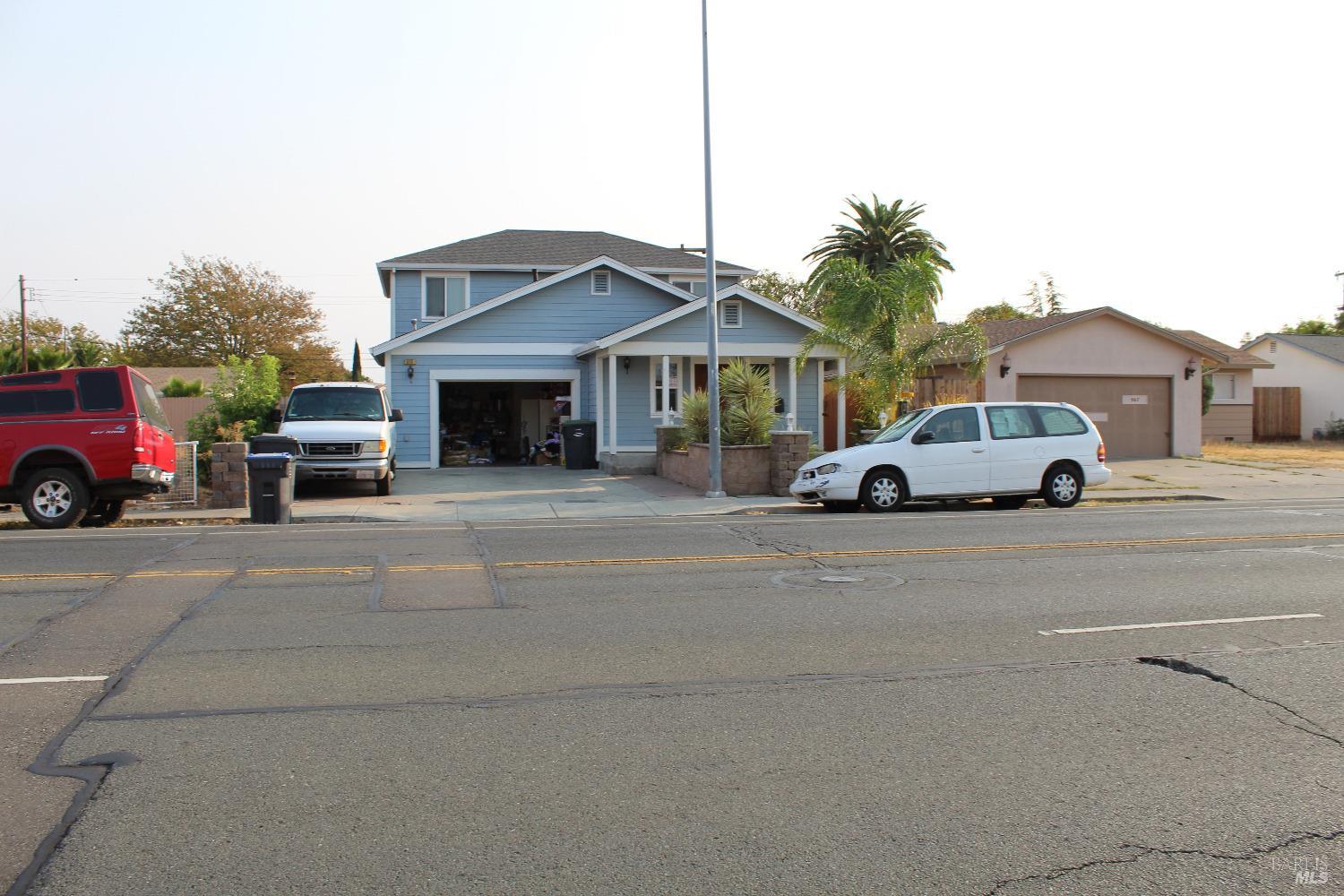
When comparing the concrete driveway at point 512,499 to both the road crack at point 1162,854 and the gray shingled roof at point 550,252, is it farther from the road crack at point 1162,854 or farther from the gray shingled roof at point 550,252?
the road crack at point 1162,854

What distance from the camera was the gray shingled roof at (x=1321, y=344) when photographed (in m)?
41.1

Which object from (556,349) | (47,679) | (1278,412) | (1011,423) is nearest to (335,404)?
(556,349)

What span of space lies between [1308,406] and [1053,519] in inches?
1270

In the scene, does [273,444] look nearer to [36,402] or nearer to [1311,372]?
[36,402]

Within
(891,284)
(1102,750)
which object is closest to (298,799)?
Answer: (1102,750)

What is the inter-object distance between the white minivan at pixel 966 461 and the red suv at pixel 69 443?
31.9 ft

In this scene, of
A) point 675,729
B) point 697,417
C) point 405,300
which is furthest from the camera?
point 405,300

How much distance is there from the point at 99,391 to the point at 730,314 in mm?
14820

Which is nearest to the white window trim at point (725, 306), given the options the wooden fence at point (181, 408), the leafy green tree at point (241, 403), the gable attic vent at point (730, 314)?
the gable attic vent at point (730, 314)

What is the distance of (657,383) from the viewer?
1083 inches

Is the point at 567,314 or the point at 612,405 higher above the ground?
the point at 567,314

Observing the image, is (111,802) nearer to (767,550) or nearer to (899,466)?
(767,550)

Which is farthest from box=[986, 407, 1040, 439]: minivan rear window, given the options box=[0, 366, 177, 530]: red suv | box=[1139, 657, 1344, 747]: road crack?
box=[0, 366, 177, 530]: red suv

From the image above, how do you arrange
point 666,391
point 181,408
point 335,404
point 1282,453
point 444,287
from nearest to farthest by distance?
point 335,404 < point 666,391 < point 444,287 < point 1282,453 < point 181,408
